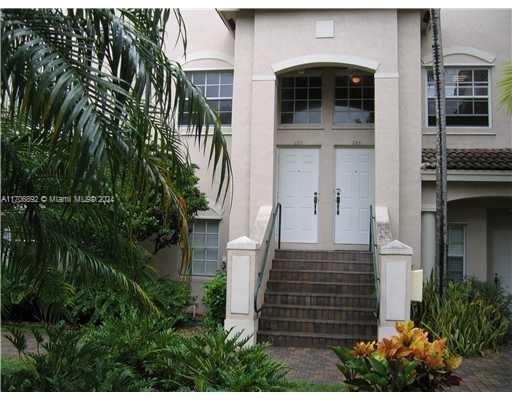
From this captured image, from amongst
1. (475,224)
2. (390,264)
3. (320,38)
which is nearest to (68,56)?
(390,264)

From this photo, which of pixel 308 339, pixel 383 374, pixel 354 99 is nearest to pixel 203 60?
pixel 354 99

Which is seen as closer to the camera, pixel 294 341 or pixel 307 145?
pixel 294 341

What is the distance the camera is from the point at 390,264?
29.8ft

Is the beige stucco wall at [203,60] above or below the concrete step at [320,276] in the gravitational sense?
above

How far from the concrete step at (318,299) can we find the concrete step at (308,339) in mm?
710

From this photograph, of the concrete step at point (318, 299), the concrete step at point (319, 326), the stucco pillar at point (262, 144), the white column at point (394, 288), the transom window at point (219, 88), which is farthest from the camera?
the transom window at point (219, 88)

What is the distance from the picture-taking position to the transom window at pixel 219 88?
43.1 feet

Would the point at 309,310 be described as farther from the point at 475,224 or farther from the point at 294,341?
the point at 475,224

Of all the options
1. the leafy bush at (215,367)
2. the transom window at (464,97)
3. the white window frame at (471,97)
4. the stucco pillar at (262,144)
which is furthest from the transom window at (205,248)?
the leafy bush at (215,367)

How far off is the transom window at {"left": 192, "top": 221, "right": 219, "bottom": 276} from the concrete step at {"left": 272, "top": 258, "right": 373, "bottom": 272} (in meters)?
2.18

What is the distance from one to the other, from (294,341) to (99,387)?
4.36 m

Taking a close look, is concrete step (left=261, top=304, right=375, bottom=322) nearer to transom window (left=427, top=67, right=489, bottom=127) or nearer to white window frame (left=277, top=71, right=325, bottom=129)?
white window frame (left=277, top=71, right=325, bottom=129)

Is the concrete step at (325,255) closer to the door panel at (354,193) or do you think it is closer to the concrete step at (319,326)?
the door panel at (354,193)

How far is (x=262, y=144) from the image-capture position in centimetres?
1155
